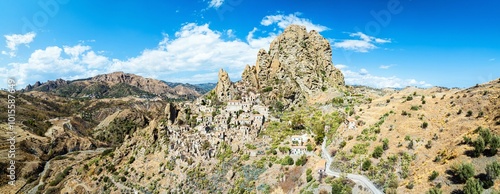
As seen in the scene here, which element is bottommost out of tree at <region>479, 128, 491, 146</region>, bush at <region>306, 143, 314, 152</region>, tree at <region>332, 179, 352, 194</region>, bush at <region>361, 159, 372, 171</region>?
tree at <region>332, 179, 352, 194</region>

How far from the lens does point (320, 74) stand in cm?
11806

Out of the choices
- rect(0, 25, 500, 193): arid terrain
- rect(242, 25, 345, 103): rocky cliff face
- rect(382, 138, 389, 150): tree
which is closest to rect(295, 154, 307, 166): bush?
rect(0, 25, 500, 193): arid terrain

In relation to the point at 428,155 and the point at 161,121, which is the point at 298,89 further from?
the point at 428,155

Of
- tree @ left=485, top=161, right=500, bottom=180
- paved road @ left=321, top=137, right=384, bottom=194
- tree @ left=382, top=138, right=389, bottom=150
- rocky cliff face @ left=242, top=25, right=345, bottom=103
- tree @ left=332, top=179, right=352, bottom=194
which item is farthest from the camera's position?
rocky cliff face @ left=242, top=25, right=345, bottom=103

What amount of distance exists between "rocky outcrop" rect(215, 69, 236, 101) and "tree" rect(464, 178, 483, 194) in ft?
260

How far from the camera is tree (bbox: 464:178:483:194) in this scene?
101 feet

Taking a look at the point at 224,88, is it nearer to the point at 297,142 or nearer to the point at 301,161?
the point at 297,142

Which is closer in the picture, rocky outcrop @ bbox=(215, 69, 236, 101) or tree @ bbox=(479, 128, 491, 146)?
tree @ bbox=(479, 128, 491, 146)

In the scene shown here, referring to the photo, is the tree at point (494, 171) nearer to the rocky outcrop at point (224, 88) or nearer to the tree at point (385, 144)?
the tree at point (385, 144)

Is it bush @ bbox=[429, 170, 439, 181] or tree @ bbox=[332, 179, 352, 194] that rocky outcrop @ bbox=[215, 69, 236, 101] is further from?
bush @ bbox=[429, 170, 439, 181]

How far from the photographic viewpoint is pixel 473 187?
30984 mm

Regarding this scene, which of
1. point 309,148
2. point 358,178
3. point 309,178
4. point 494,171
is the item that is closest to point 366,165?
point 358,178

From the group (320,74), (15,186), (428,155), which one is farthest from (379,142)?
(15,186)

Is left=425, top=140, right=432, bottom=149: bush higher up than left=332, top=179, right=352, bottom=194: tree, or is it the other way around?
left=425, top=140, right=432, bottom=149: bush
